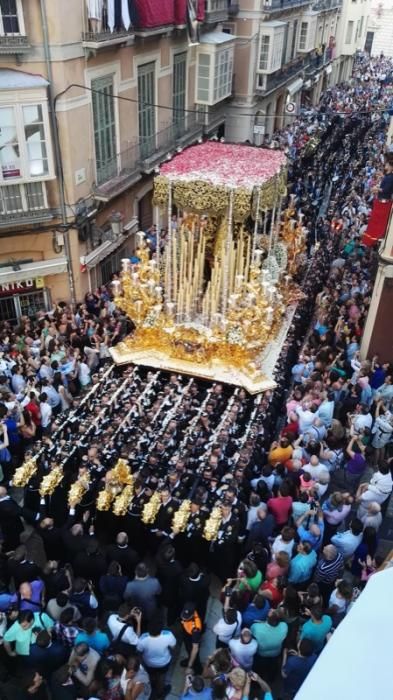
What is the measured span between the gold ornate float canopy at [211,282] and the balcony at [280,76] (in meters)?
14.5

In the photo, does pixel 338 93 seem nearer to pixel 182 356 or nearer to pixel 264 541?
pixel 182 356

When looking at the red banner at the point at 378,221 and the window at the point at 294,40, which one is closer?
the red banner at the point at 378,221

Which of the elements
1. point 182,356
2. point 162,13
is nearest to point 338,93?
point 162,13

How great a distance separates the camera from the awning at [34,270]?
1295 cm

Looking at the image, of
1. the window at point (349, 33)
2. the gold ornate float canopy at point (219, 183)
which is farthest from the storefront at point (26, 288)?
the window at point (349, 33)

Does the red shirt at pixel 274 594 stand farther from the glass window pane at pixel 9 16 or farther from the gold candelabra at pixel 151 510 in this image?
the glass window pane at pixel 9 16

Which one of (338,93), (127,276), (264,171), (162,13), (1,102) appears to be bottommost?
(338,93)

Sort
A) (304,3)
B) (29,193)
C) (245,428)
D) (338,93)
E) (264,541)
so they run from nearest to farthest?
1. (264,541)
2. (245,428)
3. (29,193)
4. (304,3)
5. (338,93)

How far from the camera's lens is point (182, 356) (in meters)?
10.8

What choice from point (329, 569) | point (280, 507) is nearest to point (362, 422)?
point (280, 507)

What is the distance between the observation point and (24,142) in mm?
12039

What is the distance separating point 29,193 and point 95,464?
7221 mm

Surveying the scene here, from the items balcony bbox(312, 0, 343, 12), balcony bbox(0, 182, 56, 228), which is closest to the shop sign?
balcony bbox(0, 182, 56, 228)

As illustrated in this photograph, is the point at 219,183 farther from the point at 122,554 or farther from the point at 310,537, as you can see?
the point at 122,554
